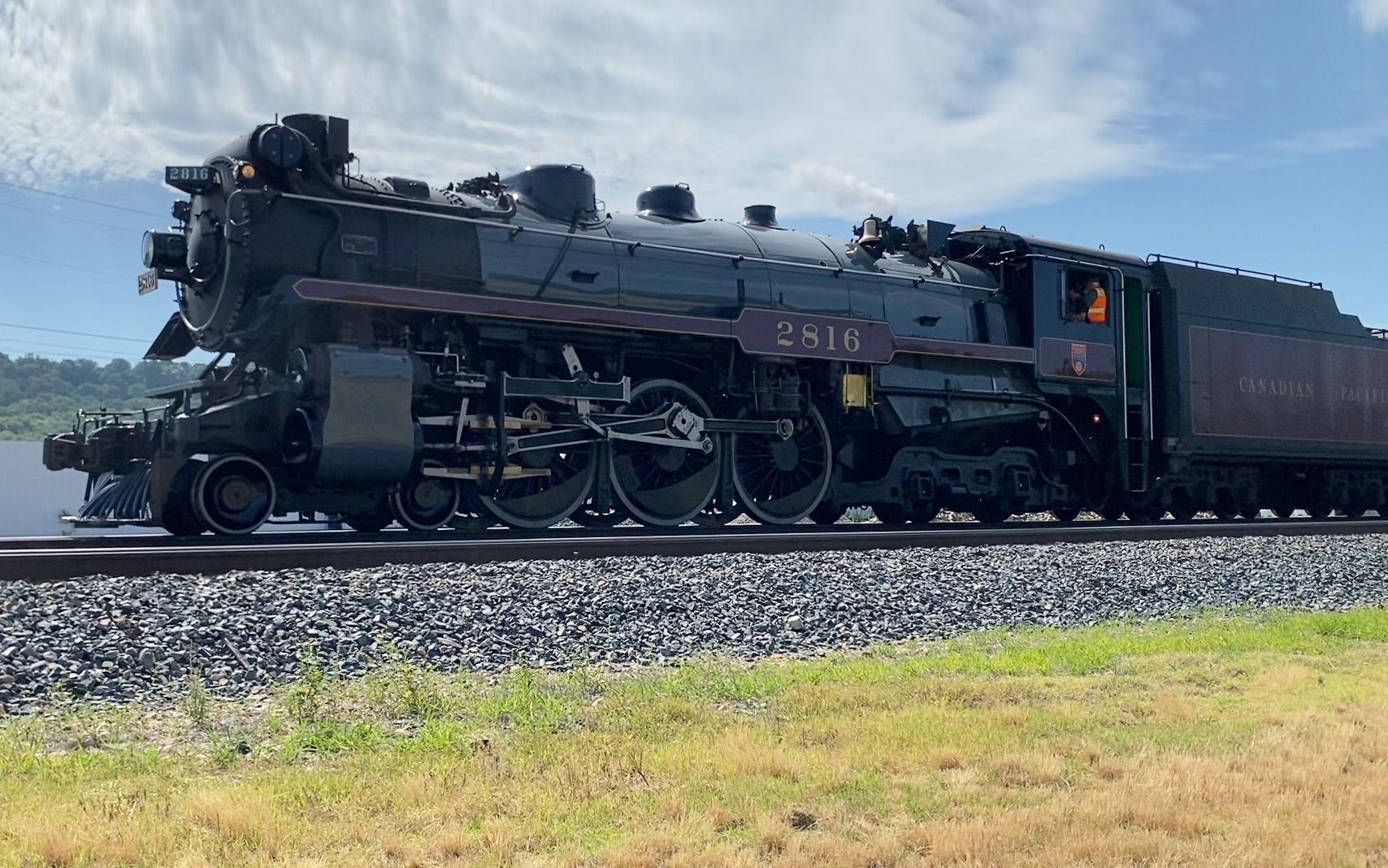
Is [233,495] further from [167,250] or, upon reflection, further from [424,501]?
[167,250]

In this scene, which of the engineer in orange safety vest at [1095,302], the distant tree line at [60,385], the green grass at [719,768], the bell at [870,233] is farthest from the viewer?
the distant tree line at [60,385]

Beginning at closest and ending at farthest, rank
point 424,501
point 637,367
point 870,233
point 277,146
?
point 277,146 < point 424,501 < point 637,367 < point 870,233

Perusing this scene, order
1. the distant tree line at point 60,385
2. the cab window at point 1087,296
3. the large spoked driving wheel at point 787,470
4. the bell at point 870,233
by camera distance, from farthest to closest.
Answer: the distant tree line at point 60,385 → the cab window at point 1087,296 → the bell at point 870,233 → the large spoked driving wheel at point 787,470

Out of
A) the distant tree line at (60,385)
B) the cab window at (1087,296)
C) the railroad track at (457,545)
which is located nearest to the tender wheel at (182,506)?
the railroad track at (457,545)

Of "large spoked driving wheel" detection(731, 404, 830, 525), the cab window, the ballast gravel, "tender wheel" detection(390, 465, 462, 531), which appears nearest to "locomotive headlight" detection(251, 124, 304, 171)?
"tender wheel" detection(390, 465, 462, 531)

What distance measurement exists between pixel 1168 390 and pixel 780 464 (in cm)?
641

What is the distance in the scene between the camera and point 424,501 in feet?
36.2

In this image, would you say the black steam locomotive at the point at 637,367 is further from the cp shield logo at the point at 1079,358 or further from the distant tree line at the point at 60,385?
the distant tree line at the point at 60,385

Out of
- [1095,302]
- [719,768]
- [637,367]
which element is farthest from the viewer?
[1095,302]

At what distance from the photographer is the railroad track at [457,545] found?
24.1 ft

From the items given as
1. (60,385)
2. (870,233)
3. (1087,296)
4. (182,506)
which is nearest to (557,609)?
(182,506)

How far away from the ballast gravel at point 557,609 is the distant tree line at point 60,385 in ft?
225

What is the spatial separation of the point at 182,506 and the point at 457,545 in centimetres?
281

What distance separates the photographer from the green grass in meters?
3.38
